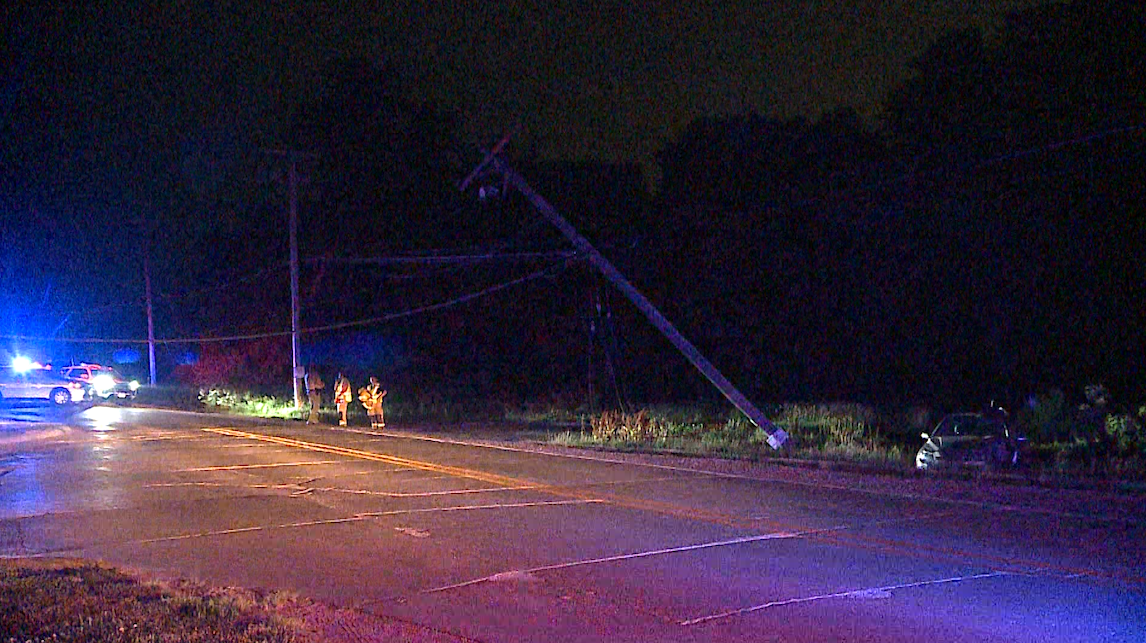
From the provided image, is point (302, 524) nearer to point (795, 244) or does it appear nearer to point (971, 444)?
point (971, 444)

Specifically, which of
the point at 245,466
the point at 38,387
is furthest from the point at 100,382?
the point at 245,466

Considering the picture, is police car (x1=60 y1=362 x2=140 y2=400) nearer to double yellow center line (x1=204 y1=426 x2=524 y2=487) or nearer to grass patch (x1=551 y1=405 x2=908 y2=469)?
double yellow center line (x1=204 y1=426 x2=524 y2=487)

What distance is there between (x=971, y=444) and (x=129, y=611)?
48.0 ft

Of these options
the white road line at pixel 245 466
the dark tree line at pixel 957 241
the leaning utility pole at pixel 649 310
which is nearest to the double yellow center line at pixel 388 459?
the white road line at pixel 245 466

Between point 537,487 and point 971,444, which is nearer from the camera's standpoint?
point 537,487

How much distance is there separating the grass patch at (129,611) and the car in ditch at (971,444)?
12452 millimetres

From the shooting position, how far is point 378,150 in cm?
5703

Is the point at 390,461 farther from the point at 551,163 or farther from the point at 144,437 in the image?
the point at 551,163

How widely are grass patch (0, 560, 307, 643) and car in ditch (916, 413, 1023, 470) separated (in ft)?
40.9

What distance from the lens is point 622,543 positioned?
36.8 ft

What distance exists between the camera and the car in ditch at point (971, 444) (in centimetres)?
1816

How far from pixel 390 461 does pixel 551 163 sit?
32607 millimetres

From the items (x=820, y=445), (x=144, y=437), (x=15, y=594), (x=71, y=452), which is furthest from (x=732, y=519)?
(x=144, y=437)

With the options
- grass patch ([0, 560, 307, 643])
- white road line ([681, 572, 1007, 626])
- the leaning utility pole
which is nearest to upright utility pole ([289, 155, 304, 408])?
the leaning utility pole
